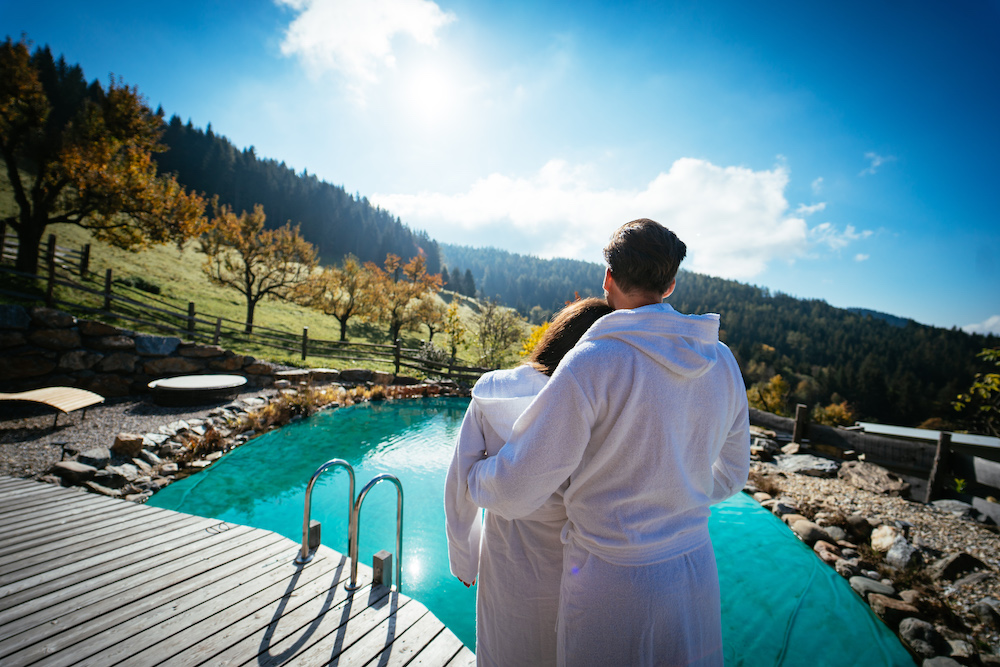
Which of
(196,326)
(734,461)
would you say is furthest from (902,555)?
(196,326)

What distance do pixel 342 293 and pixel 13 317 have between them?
46.8 ft

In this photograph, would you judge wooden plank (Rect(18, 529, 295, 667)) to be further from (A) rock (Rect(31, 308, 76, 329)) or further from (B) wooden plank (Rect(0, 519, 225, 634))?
(A) rock (Rect(31, 308, 76, 329))

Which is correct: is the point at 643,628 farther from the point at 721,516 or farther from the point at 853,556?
the point at 721,516

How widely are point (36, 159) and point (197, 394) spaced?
887 centimetres

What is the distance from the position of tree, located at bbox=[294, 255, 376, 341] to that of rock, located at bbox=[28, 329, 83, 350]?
11260 mm

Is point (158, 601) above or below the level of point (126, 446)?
above

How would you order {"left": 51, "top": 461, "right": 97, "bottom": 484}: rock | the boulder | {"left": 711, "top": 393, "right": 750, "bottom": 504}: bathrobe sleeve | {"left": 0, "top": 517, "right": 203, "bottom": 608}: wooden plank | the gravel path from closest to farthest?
{"left": 711, "top": 393, "right": 750, "bottom": 504}: bathrobe sleeve → {"left": 0, "top": 517, "right": 203, "bottom": 608}: wooden plank → {"left": 51, "top": 461, "right": 97, "bottom": 484}: rock → the gravel path → the boulder

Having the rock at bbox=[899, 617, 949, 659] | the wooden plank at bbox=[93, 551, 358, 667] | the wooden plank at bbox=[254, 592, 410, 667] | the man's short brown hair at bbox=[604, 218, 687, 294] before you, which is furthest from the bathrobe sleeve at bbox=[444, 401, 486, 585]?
the rock at bbox=[899, 617, 949, 659]

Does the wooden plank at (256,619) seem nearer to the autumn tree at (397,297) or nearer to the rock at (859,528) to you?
the rock at (859,528)

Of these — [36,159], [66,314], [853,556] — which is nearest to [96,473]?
[66,314]

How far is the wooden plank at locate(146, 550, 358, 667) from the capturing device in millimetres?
1962

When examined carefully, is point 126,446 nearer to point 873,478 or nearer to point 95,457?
point 95,457

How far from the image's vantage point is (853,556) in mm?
4859

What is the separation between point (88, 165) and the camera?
10.2 m
